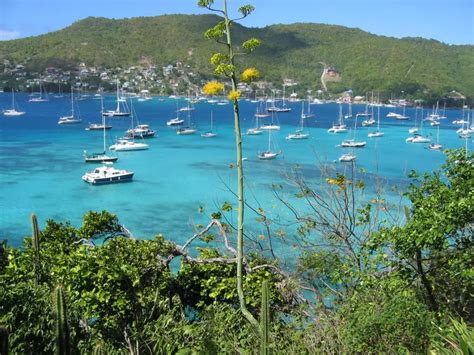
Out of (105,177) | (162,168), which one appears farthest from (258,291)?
(162,168)

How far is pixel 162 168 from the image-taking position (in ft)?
110

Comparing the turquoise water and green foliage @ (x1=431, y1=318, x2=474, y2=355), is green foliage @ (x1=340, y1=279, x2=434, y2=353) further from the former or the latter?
the turquoise water

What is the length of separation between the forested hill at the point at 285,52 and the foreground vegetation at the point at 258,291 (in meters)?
80.0

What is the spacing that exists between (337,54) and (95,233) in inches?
3709

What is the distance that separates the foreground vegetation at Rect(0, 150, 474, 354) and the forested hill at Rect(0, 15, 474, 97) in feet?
263

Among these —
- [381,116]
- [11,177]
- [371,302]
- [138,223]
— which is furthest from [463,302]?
[381,116]

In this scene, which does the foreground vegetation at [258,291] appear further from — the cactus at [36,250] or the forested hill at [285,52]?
the forested hill at [285,52]

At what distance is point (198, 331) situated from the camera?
5.03 meters

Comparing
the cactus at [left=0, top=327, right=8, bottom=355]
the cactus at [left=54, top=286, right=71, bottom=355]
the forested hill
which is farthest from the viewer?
the forested hill

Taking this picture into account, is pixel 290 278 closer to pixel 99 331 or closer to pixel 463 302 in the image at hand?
pixel 463 302

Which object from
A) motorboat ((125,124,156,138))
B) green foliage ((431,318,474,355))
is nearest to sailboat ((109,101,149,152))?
motorboat ((125,124,156,138))

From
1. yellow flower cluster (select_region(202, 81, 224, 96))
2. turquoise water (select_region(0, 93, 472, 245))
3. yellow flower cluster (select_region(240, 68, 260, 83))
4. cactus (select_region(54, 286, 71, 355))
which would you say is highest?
yellow flower cluster (select_region(240, 68, 260, 83))

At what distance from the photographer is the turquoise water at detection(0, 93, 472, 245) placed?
21.2 metres

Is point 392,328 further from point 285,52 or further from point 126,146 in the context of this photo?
point 285,52
